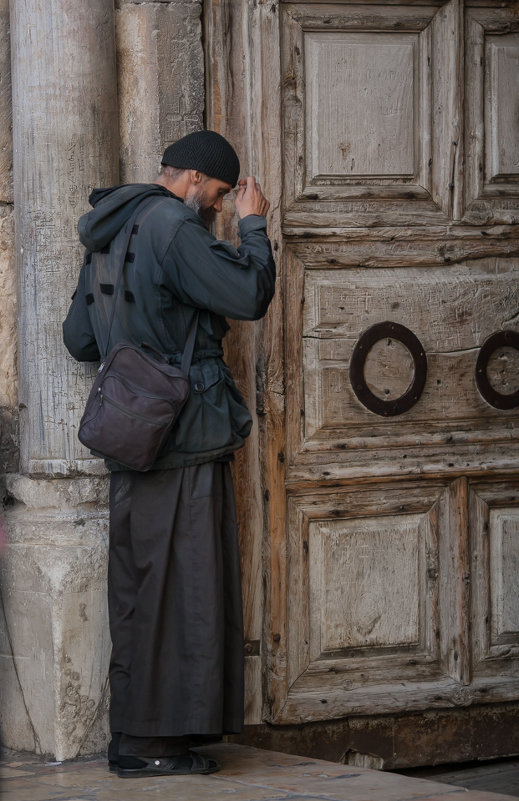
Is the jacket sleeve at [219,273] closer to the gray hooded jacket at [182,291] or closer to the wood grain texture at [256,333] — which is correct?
the gray hooded jacket at [182,291]

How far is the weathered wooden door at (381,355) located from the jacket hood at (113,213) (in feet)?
1.98

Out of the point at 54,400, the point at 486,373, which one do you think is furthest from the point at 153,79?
the point at 486,373

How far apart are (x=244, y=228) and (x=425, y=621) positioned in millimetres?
1584

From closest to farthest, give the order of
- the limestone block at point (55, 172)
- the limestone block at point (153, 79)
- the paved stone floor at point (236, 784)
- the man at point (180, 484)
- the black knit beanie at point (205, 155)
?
1. the paved stone floor at point (236, 784)
2. the man at point (180, 484)
3. the black knit beanie at point (205, 155)
4. the limestone block at point (55, 172)
5. the limestone block at point (153, 79)

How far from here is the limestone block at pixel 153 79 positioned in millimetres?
4051

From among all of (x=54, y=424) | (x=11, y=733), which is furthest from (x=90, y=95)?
(x=11, y=733)

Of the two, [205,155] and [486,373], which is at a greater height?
[205,155]

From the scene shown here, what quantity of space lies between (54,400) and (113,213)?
2.18 feet

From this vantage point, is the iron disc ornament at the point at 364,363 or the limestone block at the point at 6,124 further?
the iron disc ornament at the point at 364,363

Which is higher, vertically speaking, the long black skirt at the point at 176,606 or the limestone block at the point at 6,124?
the limestone block at the point at 6,124

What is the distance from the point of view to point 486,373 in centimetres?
444

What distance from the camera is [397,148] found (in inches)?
170

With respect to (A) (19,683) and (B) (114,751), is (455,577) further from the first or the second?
(A) (19,683)

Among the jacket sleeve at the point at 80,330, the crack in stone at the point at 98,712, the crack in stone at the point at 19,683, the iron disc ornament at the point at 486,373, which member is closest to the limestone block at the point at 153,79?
the jacket sleeve at the point at 80,330
